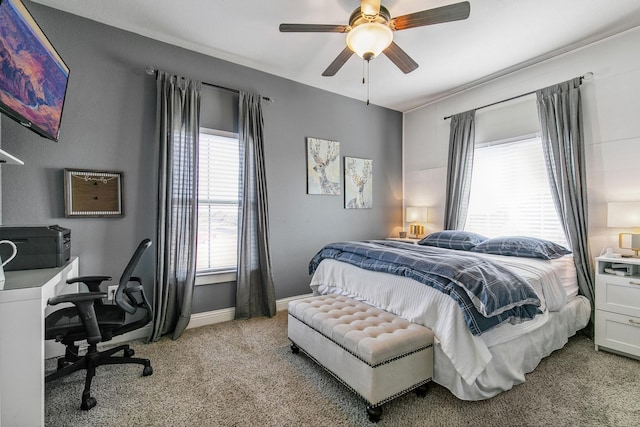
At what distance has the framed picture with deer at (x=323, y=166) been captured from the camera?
394 cm

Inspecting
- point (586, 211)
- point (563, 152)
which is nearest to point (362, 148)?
point (563, 152)

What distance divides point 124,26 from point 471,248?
14.0ft

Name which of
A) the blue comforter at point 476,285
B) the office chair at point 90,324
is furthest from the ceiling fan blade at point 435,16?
the office chair at point 90,324

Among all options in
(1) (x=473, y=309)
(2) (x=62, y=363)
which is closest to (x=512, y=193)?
(1) (x=473, y=309)

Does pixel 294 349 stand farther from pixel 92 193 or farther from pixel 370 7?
pixel 370 7

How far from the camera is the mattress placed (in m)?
1.78

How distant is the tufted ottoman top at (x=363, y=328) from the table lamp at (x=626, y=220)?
2.10 metres

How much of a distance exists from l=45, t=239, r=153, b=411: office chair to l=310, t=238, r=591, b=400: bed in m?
1.71

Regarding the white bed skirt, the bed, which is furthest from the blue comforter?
the white bed skirt

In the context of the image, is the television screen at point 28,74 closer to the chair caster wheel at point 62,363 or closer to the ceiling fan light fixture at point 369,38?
the chair caster wheel at point 62,363

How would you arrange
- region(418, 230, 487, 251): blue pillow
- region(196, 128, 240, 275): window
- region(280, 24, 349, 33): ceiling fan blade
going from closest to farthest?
region(280, 24, 349, 33): ceiling fan blade, region(196, 128, 240, 275): window, region(418, 230, 487, 251): blue pillow

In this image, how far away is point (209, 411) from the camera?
177 centimetres

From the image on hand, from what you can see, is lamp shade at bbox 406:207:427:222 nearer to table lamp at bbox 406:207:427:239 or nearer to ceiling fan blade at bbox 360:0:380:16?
table lamp at bbox 406:207:427:239

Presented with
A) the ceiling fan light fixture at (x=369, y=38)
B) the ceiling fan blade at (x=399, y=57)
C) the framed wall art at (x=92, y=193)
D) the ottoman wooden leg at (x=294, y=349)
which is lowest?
the ottoman wooden leg at (x=294, y=349)
